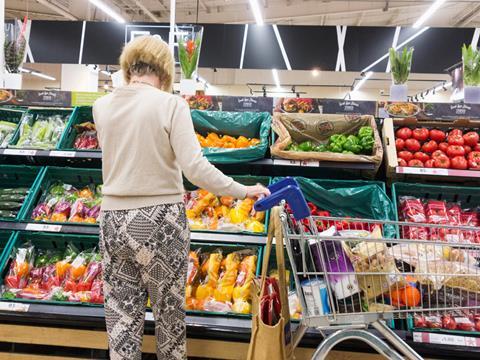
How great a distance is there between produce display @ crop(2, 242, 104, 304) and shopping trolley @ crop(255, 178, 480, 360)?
1.44 meters

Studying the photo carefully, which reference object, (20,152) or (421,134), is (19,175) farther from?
(421,134)

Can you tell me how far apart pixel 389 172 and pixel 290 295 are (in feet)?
3.31

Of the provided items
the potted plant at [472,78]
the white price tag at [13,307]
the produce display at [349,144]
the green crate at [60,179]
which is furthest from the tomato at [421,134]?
the white price tag at [13,307]

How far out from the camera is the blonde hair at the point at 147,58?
1824 mm

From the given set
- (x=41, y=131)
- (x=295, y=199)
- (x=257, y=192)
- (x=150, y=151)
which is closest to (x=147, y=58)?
(x=150, y=151)

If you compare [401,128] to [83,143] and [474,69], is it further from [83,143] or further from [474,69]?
[83,143]

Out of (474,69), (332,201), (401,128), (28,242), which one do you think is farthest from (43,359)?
(474,69)

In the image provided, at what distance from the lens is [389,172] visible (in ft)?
9.05

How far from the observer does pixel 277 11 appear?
13.6m

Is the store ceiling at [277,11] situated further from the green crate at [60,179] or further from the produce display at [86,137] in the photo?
the green crate at [60,179]

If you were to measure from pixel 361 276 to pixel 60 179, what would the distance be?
2409 mm

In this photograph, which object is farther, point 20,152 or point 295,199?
point 20,152

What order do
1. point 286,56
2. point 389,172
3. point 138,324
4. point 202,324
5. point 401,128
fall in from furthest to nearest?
1. point 286,56
2. point 401,128
3. point 389,172
4. point 202,324
5. point 138,324

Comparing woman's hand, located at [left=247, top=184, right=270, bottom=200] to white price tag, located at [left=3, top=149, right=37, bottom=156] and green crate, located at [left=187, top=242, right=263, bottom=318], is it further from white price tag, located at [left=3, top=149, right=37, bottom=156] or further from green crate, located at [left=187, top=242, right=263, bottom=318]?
white price tag, located at [left=3, top=149, right=37, bottom=156]
